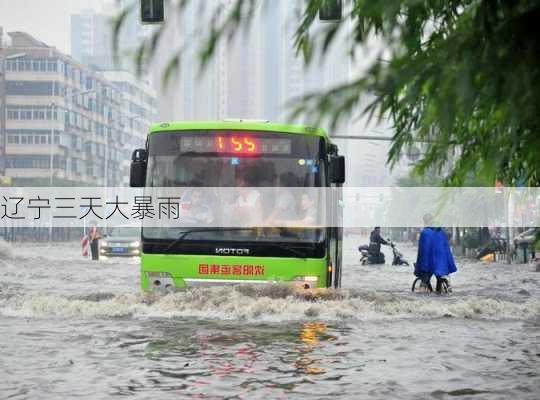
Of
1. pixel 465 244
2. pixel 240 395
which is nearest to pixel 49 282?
pixel 240 395

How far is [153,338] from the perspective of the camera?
13.5 meters

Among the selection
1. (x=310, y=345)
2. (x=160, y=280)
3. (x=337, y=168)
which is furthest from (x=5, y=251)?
(x=310, y=345)

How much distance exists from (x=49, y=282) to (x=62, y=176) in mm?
95654

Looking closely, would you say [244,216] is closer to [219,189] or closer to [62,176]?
[219,189]

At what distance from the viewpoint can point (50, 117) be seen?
399ft

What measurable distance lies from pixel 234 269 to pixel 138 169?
193 cm

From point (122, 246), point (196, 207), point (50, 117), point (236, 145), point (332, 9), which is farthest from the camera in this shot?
point (50, 117)

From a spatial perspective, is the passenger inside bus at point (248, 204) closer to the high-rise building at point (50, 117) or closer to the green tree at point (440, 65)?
the green tree at point (440, 65)

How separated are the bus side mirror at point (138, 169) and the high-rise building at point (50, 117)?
3551 inches

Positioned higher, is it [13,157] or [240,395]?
[13,157]

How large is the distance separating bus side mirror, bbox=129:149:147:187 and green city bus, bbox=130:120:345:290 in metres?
0.01

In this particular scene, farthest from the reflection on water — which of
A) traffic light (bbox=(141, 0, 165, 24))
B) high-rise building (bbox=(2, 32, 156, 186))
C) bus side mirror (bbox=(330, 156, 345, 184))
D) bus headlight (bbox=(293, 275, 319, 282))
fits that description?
Result: high-rise building (bbox=(2, 32, 156, 186))

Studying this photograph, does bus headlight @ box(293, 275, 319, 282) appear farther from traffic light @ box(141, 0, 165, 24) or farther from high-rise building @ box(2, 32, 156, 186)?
high-rise building @ box(2, 32, 156, 186)

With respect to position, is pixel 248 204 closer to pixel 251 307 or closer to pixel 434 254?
pixel 251 307
